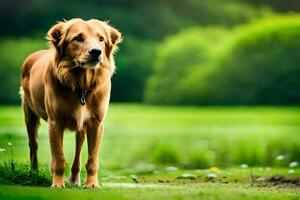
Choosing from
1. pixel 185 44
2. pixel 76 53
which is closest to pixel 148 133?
pixel 185 44

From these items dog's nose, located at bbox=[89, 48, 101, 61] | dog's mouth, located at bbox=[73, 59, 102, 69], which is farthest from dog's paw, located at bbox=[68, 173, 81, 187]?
dog's nose, located at bbox=[89, 48, 101, 61]

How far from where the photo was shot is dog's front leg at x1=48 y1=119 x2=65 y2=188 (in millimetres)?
5824

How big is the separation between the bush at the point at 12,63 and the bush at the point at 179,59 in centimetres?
189

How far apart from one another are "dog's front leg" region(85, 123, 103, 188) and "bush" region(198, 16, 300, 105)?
636cm

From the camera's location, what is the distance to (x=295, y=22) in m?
12.6

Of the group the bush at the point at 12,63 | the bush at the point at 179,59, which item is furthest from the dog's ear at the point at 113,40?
the bush at the point at 179,59

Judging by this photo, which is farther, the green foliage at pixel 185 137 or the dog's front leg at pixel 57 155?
the green foliage at pixel 185 137

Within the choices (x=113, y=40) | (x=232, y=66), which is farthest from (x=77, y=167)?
(x=232, y=66)

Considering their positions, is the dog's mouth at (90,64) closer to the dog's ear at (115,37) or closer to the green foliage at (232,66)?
the dog's ear at (115,37)

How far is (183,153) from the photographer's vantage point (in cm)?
952

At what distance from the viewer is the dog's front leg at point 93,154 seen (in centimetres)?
589

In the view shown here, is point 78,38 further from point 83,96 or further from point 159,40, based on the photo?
point 159,40

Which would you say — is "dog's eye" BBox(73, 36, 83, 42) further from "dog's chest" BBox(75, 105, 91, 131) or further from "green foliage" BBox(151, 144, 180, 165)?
"green foliage" BBox(151, 144, 180, 165)

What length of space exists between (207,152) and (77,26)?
Result: 3.94 metres
